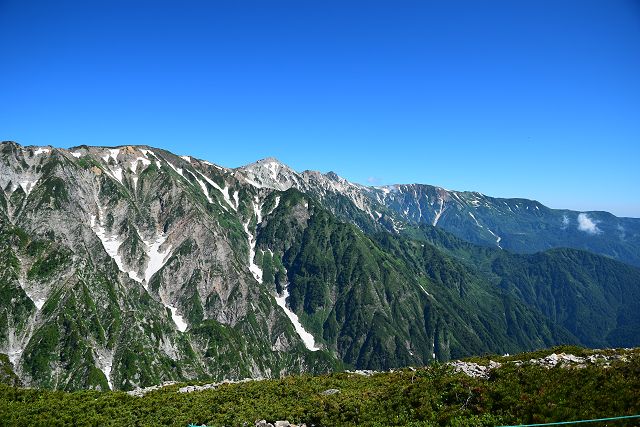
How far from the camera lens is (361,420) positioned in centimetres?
2870

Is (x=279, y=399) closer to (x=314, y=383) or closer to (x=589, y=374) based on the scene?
(x=314, y=383)

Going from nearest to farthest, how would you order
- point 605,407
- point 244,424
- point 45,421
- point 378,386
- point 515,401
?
1. point 605,407
2. point 515,401
3. point 244,424
4. point 45,421
5. point 378,386

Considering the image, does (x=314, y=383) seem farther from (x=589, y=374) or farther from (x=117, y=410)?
(x=589, y=374)

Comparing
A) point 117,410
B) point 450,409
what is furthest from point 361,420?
point 117,410

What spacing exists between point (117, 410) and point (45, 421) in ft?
17.6

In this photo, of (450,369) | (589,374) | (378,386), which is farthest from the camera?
(378,386)

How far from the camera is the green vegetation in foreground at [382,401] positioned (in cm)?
2492

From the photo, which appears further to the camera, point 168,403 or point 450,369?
point 168,403

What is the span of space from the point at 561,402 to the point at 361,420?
42.0ft

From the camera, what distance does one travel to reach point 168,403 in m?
38.0

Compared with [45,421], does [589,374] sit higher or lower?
higher

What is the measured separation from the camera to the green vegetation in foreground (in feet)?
81.8

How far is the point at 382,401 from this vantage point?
3084 centimetres

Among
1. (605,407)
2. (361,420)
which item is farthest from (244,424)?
(605,407)
